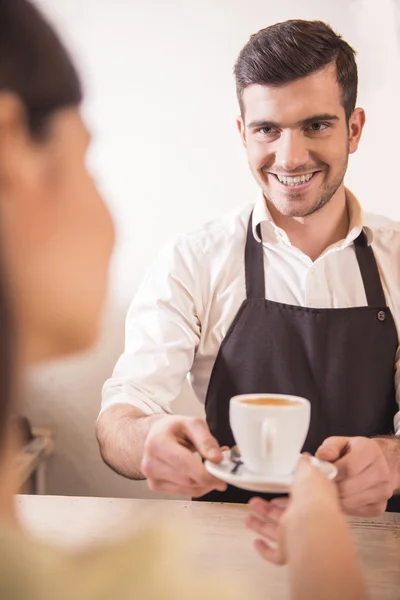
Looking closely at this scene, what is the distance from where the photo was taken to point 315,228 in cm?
88

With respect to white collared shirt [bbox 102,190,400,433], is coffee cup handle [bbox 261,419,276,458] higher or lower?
lower

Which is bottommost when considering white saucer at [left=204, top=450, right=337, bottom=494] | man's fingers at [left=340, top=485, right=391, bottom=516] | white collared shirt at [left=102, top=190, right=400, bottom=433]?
man's fingers at [left=340, top=485, right=391, bottom=516]

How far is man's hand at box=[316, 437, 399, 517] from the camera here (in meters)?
0.69

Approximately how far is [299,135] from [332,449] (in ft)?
1.17

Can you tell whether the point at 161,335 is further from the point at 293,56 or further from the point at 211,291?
the point at 293,56

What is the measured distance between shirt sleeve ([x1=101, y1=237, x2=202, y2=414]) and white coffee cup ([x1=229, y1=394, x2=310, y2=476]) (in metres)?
0.22

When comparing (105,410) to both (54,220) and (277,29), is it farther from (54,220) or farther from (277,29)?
(277,29)

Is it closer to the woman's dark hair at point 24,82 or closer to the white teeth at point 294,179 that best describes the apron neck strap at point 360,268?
the white teeth at point 294,179

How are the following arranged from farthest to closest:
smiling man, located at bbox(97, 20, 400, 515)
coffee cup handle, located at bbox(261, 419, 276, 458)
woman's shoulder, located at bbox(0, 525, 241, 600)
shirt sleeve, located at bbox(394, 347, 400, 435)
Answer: shirt sleeve, located at bbox(394, 347, 400, 435), smiling man, located at bbox(97, 20, 400, 515), coffee cup handle, located at bbox(261, 419, 276, 458), woman's shoulder, located at bbox(0, 525, 241, 600)

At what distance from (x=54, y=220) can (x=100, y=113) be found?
0.67 ft

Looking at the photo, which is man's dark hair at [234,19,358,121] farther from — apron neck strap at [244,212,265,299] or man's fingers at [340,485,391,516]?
man's fingers at [340,485,391,516]

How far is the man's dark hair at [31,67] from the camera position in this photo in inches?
23.0

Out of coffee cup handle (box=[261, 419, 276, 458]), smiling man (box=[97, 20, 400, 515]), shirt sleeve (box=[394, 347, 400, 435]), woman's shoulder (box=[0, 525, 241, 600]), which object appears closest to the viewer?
woman's shoulder (box=[0, 525, 241, 600])

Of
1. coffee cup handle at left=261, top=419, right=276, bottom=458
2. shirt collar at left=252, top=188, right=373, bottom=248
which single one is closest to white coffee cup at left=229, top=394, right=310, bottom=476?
coffee cup handle at left=261, top=419, right=276, bottom=458
